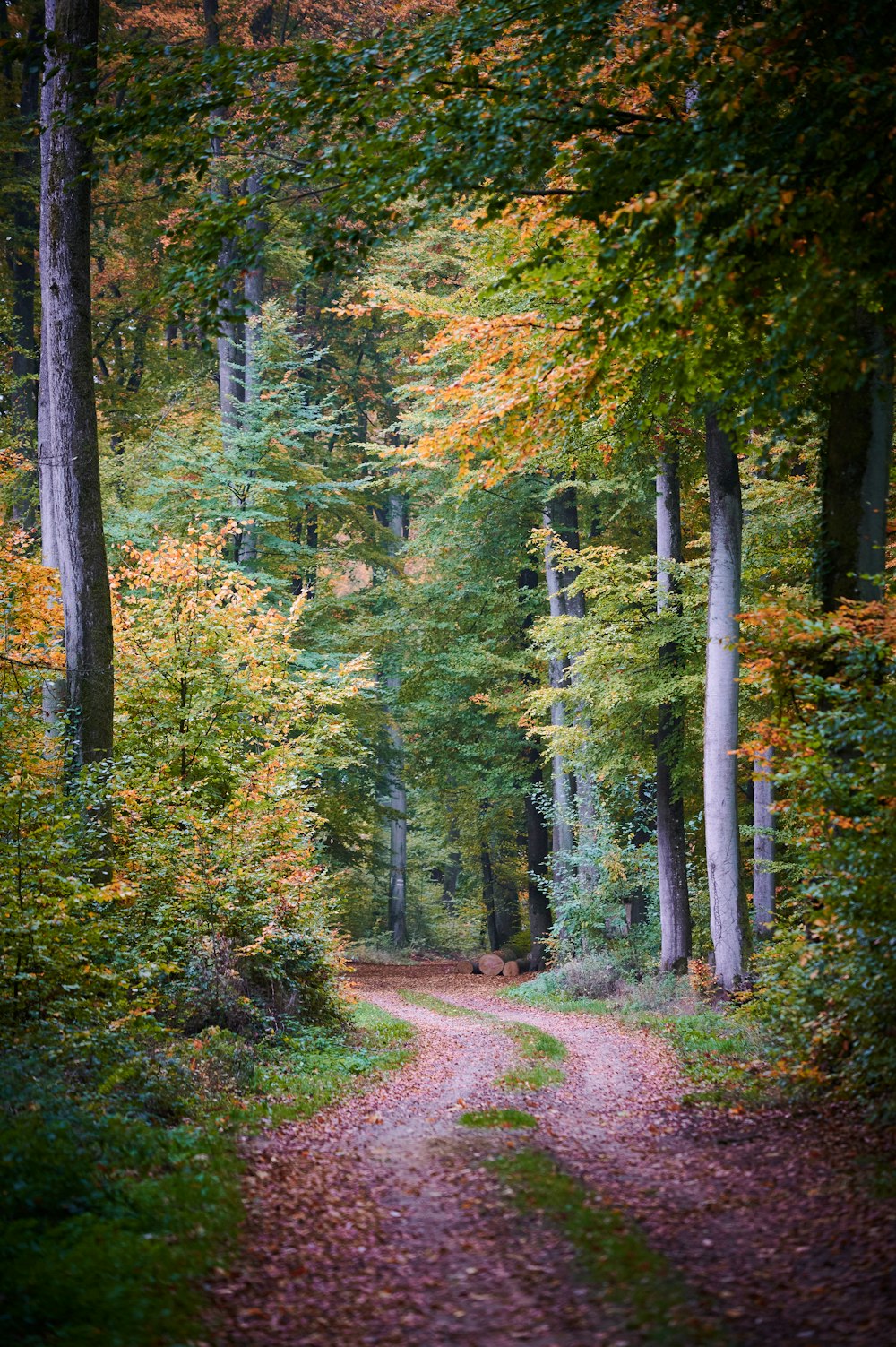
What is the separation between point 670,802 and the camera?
1516 centimetres

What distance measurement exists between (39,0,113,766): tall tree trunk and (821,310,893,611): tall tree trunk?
23.8 ft

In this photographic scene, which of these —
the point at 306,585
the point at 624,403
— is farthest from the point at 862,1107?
the point at 306,585

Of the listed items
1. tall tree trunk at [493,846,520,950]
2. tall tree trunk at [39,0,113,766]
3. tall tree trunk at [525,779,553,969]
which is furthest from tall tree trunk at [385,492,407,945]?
tall tree trunk at [39,0,113,766]

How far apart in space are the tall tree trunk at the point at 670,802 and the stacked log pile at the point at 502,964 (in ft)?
28.2

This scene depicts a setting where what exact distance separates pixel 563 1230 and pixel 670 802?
1088 cm

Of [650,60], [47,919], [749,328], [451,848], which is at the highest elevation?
[650,60]

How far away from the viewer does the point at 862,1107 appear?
20.1ft

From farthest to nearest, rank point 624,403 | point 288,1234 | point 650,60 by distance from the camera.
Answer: point 624,403
point 650,60
point 288,1234

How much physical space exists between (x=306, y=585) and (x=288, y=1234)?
19.4m

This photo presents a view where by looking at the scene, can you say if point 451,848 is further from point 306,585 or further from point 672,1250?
point 672,1250

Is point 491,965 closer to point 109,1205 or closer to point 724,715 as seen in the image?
point 724,715

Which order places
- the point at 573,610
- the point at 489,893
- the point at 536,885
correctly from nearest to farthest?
the point at 573,610, the point at 536,885, the point at 489,893

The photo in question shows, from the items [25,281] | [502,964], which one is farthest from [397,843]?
[25,281]

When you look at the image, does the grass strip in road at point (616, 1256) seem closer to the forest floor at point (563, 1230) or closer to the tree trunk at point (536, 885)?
the forest floor at point (563, 1230)
